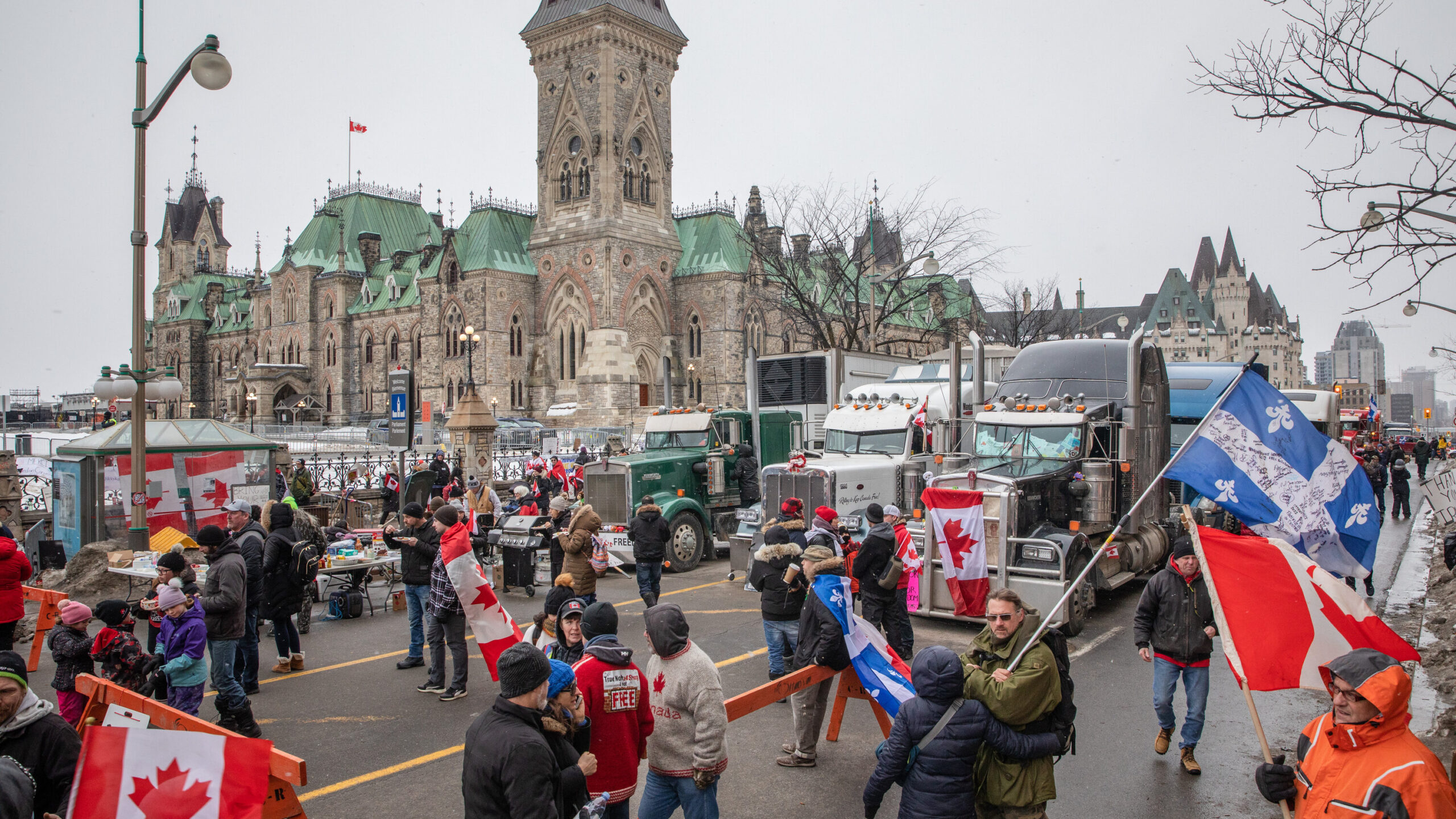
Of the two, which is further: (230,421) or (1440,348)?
(230,421)

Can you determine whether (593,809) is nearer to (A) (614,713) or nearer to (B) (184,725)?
(A) (614,713)

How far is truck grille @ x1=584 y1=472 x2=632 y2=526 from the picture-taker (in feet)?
52.4

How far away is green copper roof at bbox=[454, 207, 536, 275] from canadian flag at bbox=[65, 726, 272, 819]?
47.8 m

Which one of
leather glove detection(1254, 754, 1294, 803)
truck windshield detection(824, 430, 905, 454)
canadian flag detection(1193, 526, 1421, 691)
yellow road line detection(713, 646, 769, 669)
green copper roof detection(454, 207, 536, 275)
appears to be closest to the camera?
leather glove detection(1254, 754, 1294, 803)

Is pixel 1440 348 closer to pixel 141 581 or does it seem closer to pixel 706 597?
pixel 706 597

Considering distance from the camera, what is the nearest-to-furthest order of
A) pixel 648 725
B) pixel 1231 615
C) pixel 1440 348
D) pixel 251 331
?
pixel 648 725 < pixel 1231 615 < pixel 1440 348 < pixel 251 331

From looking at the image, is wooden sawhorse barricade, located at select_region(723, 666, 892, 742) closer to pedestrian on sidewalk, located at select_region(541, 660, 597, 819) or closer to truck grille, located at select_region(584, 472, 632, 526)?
pedestrian on sidewalk, located at select_region(541, 660, 597, 819)

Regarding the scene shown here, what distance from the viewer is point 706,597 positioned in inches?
516

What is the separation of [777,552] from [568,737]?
3.50 meters

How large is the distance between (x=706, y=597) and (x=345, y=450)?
32.3 metres

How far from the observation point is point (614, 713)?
4379 mm

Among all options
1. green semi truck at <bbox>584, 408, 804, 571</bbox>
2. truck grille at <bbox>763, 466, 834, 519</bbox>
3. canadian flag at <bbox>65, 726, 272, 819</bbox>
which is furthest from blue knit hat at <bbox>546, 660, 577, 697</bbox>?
green semi truck at <bbox>584, 408, 804, 571</bbox>

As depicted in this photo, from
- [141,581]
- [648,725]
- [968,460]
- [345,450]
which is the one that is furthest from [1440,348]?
[345,450]

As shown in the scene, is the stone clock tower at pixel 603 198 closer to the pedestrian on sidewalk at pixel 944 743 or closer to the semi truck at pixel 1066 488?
the semi truck at pixel 1066 488
